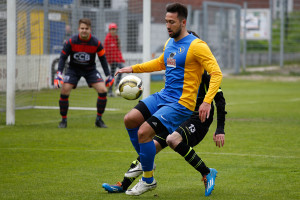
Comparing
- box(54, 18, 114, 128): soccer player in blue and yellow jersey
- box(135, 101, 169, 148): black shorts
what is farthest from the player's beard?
box(54, 18, 114, 128): soccer player in blue and yellow jersey

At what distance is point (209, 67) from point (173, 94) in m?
0.51

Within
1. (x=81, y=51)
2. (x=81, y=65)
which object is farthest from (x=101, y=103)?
(x=81, y=51)

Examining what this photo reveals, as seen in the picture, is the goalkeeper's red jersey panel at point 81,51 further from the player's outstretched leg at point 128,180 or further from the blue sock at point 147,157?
the blue sock at point 147,157

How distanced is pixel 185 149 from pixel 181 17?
1.41 metres

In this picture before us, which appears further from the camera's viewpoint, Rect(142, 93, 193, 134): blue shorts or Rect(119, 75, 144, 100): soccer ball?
Rect(119, 75, 144, 100): soccer ball

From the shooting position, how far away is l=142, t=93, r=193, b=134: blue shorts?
5.96 m

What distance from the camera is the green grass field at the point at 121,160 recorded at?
6.25m

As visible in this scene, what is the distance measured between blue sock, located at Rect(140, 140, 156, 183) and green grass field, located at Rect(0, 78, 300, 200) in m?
0.24

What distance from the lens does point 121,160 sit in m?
8.17

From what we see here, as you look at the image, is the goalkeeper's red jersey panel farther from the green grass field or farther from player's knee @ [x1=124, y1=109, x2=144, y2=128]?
player's knee @ [x1=124, y1=109, x2=144, y2=128]

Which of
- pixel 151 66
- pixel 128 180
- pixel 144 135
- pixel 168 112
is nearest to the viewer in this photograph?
pixel 144 135

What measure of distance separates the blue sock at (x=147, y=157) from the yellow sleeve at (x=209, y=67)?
29.6 inches

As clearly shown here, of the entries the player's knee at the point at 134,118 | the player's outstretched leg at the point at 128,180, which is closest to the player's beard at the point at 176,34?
the player's knee at the point at 134,118

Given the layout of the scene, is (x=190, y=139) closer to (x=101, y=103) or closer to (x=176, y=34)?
(x=176, y=34)
